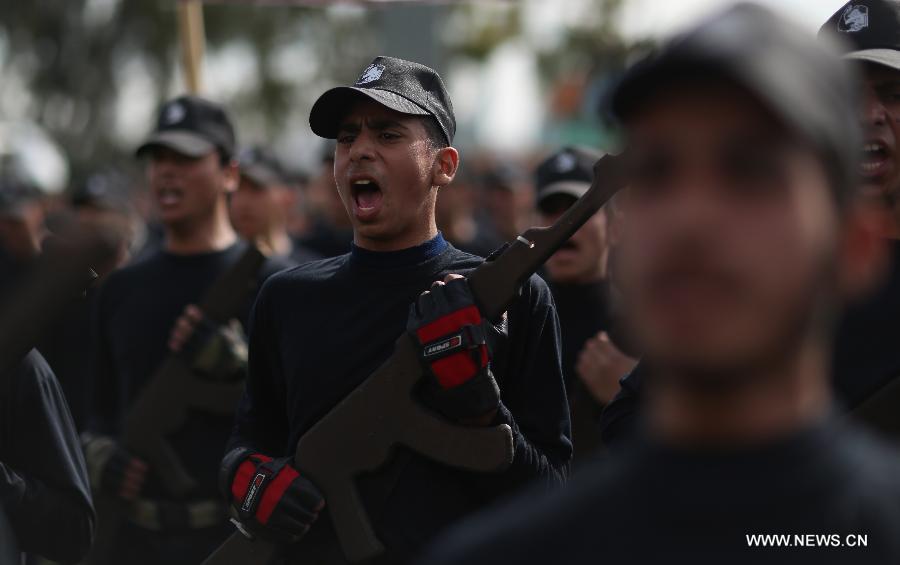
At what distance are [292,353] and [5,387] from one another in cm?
72

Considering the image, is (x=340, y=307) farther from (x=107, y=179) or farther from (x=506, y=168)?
(x=506, y=168)

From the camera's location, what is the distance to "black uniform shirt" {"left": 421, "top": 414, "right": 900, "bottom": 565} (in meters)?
1.45

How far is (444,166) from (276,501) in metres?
1.04

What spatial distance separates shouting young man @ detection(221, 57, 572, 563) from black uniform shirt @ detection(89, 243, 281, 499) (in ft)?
4.66

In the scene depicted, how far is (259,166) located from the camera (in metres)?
7.69

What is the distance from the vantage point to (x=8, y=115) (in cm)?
3238

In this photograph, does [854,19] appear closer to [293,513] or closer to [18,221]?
[293,513]

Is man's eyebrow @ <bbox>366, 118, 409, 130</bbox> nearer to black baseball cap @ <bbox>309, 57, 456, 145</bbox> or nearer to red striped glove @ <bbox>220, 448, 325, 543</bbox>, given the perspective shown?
black baseball cap @ <bbox>309, 57, 456, 145</bbox>

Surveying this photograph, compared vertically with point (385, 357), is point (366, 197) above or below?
above

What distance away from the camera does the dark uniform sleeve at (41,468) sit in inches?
131

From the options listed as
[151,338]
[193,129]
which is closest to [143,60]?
[193,129]

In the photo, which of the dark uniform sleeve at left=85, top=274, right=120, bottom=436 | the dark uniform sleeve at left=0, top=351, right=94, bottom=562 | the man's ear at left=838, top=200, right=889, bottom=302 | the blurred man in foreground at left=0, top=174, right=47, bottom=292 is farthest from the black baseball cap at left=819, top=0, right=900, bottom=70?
the blurred man in foreground at left=0, top=174, right=47, bottom=292

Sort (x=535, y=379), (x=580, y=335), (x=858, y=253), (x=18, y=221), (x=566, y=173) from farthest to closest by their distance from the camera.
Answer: (x=18, y=221)
(x=566, y=173)
(x=580, y=335)
(x=535, y=379)
(x=858, y=253)

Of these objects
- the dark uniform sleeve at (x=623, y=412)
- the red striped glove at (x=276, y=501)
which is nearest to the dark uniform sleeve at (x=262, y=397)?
the red striped glove at (x=276, y=501)
